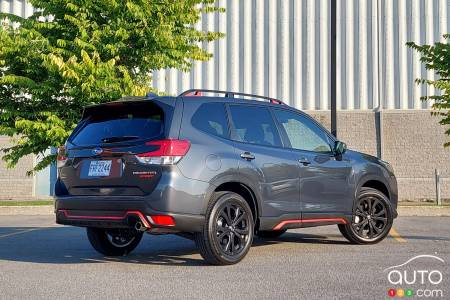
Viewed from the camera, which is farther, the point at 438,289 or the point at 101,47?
the point at 101,47

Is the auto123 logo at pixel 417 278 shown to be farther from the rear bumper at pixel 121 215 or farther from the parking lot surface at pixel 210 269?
the rear bumper at pixel 121 215

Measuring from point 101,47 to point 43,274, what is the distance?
1061 cm

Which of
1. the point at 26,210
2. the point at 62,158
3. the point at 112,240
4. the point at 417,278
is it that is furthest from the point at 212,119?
the point at 26,210

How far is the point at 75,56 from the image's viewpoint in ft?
51.1

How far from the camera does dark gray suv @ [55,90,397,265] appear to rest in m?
6.29

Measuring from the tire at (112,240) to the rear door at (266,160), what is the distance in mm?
1713

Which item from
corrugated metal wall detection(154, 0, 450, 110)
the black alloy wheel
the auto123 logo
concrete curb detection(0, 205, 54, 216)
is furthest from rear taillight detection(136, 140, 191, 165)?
corrugated metal wall detection(154, 0, 450, 110)

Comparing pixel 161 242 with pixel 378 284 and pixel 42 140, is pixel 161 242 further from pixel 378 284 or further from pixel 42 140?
pixel 42 140

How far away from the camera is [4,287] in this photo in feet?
18.7

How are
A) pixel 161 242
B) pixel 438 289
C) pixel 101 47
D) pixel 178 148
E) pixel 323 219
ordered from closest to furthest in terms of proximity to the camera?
1. pixel 438 289
2. pixel 178 148
3. pixel 323 219
4. pixel 161 242
5. pixel 101 47

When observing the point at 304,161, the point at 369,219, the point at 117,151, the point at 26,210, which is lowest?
the point at 26,210

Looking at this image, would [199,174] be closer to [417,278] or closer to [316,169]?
[316,169]

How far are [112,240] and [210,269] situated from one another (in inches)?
72.7

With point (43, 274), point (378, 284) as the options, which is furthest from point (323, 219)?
point (43, 274)
